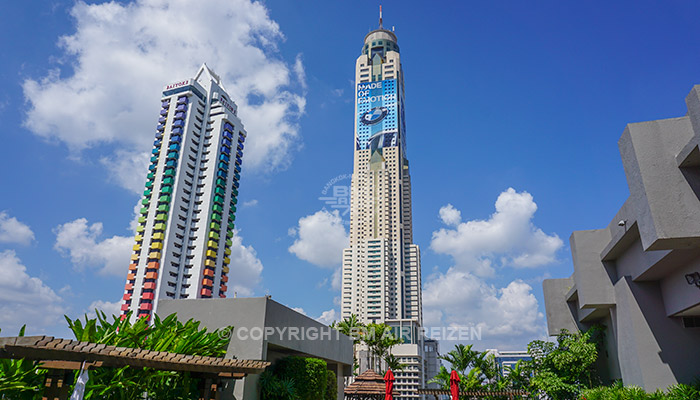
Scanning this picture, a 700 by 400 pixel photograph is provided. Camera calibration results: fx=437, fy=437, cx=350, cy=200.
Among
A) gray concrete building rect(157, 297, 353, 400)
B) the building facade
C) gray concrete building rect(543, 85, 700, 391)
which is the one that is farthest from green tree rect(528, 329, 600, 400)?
the building facade

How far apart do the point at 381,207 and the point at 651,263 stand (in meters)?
117

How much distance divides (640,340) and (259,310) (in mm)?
12698

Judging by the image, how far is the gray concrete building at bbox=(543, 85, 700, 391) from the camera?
1040 cm

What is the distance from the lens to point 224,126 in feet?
256

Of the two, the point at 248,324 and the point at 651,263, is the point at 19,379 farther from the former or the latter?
the point at 651,263

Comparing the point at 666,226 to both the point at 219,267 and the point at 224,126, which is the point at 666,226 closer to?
the point at 219,267

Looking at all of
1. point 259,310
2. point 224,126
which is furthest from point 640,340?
point 224,126

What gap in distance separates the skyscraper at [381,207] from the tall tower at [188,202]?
57.0 metres

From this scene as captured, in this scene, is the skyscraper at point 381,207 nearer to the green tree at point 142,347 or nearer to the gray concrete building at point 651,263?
the gray concrete building at point 651,263

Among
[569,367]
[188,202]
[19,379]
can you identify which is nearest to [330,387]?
[569,367]

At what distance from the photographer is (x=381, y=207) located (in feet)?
428

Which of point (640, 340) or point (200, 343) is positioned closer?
point (200, 343)

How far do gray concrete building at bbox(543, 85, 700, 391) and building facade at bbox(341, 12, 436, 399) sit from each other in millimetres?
103135

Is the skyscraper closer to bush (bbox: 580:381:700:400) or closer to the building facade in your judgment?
the building facade
